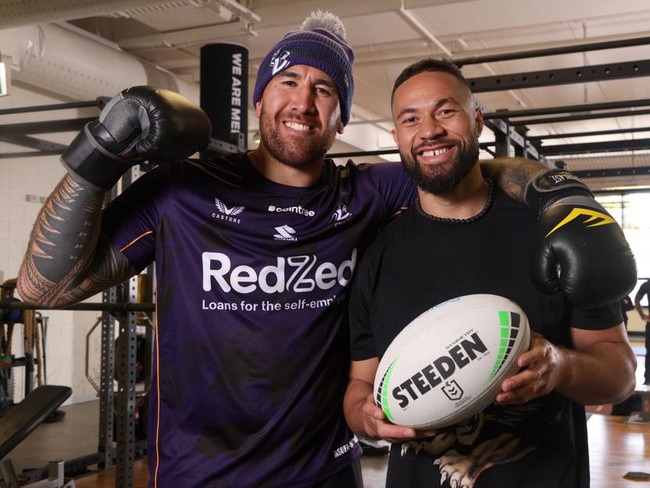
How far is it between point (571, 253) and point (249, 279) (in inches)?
26.8

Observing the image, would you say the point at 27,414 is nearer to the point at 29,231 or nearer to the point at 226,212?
the point at 226,212

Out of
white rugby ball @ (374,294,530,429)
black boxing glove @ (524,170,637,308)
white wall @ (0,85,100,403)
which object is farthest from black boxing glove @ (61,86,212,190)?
white wall @ (0,85,100,403)

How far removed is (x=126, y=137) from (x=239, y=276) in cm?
39

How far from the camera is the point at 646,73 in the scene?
3533mm

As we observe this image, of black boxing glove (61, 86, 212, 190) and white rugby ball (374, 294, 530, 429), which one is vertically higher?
black boxing glove (61, 86, 212, 190)

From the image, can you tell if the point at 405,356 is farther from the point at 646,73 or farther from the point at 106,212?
the point at 646,73

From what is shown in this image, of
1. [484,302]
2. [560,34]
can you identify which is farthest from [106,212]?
[560,34]

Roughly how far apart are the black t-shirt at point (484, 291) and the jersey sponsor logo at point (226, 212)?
34 cm

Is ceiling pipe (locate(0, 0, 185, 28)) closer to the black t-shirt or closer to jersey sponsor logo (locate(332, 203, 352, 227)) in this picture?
jersey sponsor logo (locate(332, 203, 352, 227))

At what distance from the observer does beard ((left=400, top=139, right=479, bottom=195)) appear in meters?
1.42

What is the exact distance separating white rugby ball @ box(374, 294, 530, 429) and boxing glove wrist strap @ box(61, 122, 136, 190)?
2.21 feet

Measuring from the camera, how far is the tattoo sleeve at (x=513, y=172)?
4.77 feet

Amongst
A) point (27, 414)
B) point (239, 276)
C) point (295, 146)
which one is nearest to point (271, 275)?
point (239, 276)

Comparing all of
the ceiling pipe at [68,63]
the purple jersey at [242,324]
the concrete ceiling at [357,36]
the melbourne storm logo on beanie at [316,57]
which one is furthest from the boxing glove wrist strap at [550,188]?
the ceiling pipe at [68,63]
